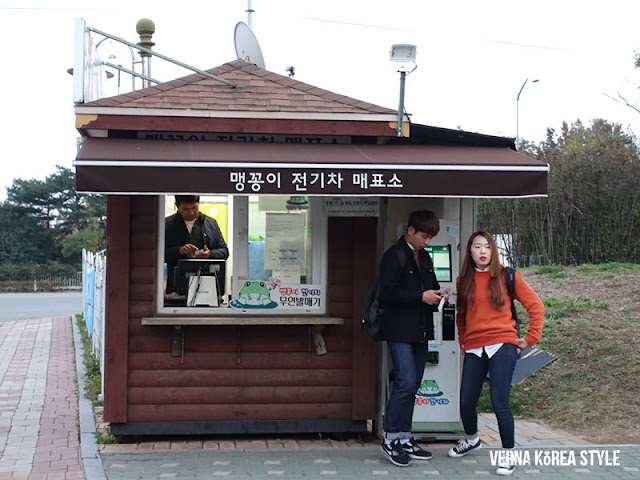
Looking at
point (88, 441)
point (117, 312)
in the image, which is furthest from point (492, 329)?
point (88, 441)

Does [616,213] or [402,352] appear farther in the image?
[616,213]

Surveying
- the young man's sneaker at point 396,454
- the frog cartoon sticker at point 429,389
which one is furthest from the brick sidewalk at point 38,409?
the frog cartoon sticker at point 429,389

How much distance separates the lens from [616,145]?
2083 cm

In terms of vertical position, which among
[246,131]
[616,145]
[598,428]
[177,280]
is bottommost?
[598,428]

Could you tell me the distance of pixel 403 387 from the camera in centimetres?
648

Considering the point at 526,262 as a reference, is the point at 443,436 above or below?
below

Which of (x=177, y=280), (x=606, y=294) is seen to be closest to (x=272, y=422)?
(x=177, y=280)

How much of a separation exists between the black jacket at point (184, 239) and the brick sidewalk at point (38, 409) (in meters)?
1.62

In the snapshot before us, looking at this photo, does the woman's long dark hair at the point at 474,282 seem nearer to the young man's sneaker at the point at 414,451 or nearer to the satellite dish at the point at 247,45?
the young man's sneaker at the point at 414,451

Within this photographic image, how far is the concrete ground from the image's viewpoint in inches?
A: 244

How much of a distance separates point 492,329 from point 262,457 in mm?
1972

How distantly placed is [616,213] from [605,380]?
32.5 ft

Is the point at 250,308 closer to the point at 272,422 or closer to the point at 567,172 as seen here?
the point at 272,422

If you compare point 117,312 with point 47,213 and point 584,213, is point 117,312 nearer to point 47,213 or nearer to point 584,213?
point 584,213
